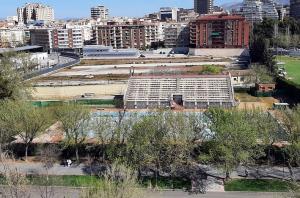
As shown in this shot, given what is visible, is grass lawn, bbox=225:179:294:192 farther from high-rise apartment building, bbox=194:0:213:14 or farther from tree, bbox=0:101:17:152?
high-rise apartment building, bbox=194:0:213:14

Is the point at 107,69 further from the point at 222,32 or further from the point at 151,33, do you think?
the point at 151,33

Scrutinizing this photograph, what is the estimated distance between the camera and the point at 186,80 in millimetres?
37375

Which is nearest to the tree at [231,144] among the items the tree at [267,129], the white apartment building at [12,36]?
the tree at [267,129]

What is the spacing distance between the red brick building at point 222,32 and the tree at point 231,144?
55.5 m

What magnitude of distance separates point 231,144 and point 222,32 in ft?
188

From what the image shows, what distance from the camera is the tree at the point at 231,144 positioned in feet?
62.6

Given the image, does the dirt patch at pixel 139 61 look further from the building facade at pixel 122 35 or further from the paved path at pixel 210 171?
the paved path at pixel 210 171

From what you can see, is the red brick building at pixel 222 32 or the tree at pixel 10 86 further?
the red brick building at pixel 222 32

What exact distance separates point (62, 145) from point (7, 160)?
305 centimetres

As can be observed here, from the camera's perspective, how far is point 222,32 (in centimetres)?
7419

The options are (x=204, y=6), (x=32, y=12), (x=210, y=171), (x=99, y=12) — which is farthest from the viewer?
(x=204, y=6)

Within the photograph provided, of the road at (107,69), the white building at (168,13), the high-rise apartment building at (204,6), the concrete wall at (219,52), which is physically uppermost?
the high-rise apartment building at (204,6)

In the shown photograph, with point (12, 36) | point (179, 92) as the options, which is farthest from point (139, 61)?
point (12, 36)

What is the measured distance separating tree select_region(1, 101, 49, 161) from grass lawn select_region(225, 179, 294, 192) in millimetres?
10803
